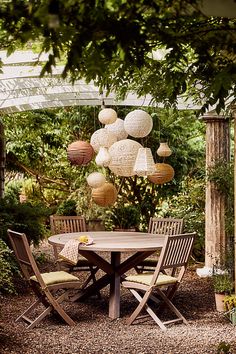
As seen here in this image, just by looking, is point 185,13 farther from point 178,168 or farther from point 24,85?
point 178,168

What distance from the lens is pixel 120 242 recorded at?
6.38 metres

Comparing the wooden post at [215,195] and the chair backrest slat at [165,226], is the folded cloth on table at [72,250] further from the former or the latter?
the wooden post at [215,195]

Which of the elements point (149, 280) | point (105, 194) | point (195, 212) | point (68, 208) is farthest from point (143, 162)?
point (68, 208)

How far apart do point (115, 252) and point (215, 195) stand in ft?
8.12

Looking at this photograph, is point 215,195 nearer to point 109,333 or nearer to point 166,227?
point 166,227

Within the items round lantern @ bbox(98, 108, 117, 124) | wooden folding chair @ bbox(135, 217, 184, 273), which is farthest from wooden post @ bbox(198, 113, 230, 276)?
round lantern @ bbox(98, 108, 117, 124)

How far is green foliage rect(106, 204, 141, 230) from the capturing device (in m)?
12.6

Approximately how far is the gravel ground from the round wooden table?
0.21 meters

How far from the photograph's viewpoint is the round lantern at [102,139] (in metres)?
8.02

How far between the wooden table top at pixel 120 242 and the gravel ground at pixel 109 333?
784 millimetres

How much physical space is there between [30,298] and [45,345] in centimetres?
227

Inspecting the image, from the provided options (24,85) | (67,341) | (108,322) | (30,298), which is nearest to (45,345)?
(67,341)

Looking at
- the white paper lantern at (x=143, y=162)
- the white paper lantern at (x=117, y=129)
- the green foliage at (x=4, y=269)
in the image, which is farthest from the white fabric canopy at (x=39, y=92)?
the green foliage at (x=4, y=269)

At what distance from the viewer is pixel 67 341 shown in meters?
5.16
